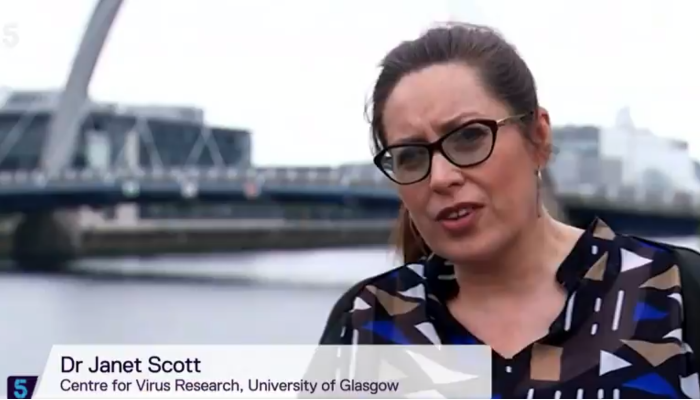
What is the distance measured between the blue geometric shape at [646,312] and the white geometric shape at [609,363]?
5 centimetres

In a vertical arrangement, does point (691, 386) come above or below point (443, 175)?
below

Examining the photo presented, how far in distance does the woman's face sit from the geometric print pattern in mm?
86

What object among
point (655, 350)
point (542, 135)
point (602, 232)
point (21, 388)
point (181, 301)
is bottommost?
point (21, 388)

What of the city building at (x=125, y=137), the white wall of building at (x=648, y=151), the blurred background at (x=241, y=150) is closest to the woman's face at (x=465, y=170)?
the blurred background at (x=241, y=150)

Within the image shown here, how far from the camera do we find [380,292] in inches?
38.7

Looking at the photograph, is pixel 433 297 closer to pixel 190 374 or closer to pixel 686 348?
pixel 686 348

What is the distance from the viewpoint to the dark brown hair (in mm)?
886

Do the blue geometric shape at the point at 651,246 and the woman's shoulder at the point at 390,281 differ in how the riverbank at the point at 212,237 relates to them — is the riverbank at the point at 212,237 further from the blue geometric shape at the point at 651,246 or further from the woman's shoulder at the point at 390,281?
the blue geometric shape at the point at 651,246

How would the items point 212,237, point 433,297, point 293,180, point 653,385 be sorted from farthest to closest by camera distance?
point 212,237 < point 293,180 < point 433,297 < point 653,385

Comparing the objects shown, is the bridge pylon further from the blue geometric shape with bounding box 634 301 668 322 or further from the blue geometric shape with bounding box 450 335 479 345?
the blue geometric shape with bounding box 634 301 668 322

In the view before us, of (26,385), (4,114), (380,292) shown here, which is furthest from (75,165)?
(380,292)

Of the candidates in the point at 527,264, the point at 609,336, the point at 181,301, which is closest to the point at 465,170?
the point at 527,264

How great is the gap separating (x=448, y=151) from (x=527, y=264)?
16cm

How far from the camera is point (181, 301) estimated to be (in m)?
1.40
